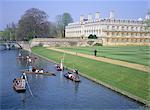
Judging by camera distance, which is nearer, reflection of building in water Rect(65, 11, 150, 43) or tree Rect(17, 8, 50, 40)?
tree Rect(17, 8, 50, 40)

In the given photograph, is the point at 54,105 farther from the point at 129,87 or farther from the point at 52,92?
the point at 129,87

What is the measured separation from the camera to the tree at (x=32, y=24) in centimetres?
8031

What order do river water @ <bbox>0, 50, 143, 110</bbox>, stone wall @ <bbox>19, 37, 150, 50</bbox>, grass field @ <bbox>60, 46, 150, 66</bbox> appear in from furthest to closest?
stone wall @ <bbox>19, 37, 150, 50</bbox>, grass field @ <bbox>60, 46, 150, 66</bbox>, river water @ <bbox>0, 50, 143, 110</bbox>

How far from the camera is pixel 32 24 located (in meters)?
80.1

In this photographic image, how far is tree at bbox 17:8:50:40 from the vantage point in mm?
80312

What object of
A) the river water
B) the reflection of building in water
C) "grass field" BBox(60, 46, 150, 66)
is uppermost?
the reflection of building in water

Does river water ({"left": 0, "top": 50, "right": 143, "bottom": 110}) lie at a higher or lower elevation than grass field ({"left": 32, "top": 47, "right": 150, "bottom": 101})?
lower

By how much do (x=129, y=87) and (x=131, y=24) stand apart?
63211 millimetres

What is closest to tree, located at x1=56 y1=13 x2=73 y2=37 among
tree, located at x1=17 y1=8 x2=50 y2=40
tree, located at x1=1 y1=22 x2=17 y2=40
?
tree, located at x1=1 y1=22 x2=17 y2=40

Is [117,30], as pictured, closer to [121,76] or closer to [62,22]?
[62,22]

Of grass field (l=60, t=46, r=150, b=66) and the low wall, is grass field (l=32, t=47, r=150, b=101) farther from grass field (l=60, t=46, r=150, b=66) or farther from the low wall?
the low wall

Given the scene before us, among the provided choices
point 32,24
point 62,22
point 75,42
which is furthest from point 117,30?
point 62,22

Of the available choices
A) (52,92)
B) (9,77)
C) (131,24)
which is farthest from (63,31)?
(52,92)

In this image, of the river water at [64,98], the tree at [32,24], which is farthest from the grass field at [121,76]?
the tree at [32,24]
